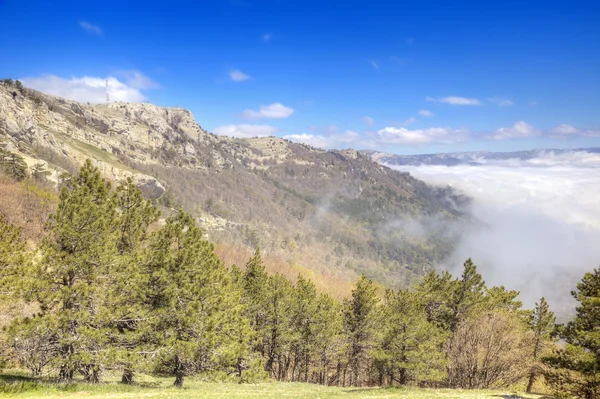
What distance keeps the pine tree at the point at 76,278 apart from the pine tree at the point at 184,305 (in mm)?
2833

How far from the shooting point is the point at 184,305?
21844mm

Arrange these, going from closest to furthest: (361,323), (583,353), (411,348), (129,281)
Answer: (129,281)
(583,353)
(411,348)
(361,323)

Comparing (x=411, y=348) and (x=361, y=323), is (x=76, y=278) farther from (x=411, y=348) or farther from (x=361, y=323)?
(x=361, y=323)

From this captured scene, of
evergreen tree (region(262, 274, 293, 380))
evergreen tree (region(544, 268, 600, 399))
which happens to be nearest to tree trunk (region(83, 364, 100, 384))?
evergreen tree (region(262, 274, 293, 380))

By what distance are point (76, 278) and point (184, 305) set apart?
6326 mm

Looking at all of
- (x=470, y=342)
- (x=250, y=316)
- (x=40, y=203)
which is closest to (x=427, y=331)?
(x=470, y=342)

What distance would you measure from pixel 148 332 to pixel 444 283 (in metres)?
33.9

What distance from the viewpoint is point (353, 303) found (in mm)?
44312

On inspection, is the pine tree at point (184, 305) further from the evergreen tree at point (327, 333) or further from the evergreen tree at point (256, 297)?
the evergreen tree at point (327, 333)

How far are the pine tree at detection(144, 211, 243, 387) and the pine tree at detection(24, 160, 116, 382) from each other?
2833 mm

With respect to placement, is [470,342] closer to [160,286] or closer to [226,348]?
[226,348]

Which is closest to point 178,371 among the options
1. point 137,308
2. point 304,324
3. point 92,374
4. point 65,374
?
point 92,374

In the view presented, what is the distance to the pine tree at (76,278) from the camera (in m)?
17.4

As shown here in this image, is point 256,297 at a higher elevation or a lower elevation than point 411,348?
Result: higher
